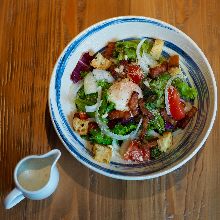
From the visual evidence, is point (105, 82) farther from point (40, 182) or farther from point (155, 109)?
Answer: point (40, 182)

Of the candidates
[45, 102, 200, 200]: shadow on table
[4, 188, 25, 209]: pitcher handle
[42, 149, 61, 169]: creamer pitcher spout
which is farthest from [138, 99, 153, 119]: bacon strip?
[4, 188, 25, 209]: pitcher handle

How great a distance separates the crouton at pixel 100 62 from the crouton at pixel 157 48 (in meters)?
0.17

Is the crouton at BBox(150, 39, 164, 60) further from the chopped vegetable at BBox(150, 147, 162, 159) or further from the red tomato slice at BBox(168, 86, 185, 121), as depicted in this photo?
the chopped vegetable at BBox(150, 147, 162, 159)

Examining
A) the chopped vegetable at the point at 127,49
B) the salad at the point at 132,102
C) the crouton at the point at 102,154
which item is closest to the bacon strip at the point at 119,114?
the salad at the point at 132,102

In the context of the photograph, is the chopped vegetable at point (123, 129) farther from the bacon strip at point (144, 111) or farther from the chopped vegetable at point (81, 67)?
the chopped vegetable at point (81, 67)

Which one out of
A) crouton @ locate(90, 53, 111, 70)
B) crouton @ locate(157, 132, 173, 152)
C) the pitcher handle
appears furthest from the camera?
crouton @ locate(90, 53, 111, 70)

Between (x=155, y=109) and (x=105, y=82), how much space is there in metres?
0.20

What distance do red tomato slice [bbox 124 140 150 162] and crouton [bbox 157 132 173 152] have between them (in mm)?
46

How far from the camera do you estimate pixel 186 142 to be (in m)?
1.42

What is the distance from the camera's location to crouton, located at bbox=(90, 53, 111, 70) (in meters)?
1.51

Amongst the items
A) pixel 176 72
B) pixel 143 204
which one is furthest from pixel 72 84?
pixel 143 204

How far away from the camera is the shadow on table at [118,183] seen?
56.7 inches

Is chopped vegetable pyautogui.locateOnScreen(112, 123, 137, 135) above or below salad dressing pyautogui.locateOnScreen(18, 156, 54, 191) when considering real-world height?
above

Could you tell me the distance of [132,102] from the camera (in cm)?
143
